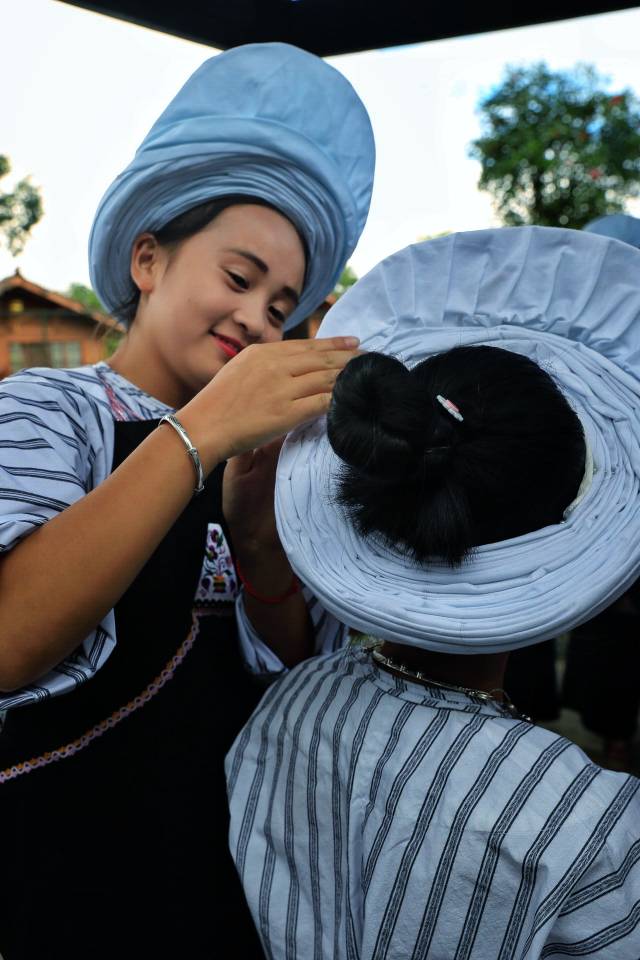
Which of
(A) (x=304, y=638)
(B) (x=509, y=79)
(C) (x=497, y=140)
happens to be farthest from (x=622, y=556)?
(B) (x=509, y=79)

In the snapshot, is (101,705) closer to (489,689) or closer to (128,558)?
(128,558)

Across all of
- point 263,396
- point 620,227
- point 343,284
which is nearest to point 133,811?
point 263,396

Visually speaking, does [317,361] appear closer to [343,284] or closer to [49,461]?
[49,461]

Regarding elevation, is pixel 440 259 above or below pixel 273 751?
above

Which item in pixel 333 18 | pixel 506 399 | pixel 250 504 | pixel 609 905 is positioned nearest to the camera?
pixel 609 905

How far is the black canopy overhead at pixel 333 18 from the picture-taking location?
1.16m

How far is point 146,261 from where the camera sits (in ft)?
4.45

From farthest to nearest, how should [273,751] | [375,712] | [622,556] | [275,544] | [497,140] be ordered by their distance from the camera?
[497,140] < [275,544] < [273,751] < [375,712] < [622,556]

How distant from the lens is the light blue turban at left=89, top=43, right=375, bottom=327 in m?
1.23

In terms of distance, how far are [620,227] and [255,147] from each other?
143 cm

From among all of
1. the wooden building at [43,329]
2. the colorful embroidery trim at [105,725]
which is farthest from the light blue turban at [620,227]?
the wooden building at [43,329]

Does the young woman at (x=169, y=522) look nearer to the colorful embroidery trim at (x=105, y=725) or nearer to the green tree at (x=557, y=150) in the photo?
the colorful embroidery trim at (x=105, y=725)

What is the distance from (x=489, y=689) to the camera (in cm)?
94

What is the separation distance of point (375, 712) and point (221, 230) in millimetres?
768
